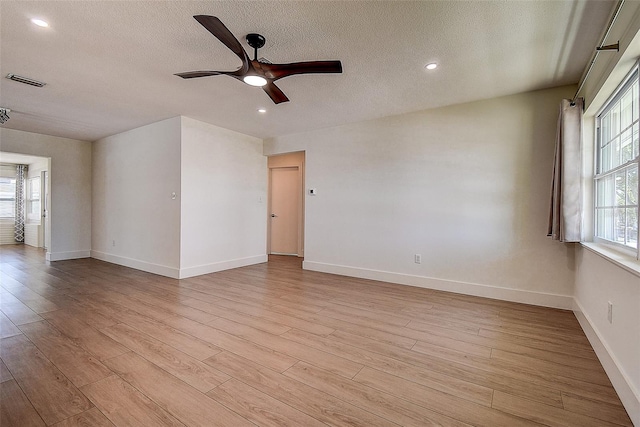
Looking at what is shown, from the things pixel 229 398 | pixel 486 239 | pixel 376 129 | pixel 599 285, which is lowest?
pixel 229 398

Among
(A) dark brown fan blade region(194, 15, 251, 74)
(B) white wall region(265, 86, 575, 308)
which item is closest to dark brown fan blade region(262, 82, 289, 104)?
(A) dark brown fan blade region(194, 15, 251, 74)

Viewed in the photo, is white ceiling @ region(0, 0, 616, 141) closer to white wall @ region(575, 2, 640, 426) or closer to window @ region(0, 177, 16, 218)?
white wall @ region(575, 2, 640, 426)

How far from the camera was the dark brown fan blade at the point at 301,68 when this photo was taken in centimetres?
215

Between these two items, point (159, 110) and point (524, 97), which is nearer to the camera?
point (524, 97)

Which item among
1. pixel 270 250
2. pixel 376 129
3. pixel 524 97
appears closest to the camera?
pixel 524 97

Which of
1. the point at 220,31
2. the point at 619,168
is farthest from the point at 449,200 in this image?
the point at 220,31

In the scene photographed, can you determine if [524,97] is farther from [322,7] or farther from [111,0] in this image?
[111,0]

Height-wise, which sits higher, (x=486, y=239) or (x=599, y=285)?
(x=486, y=239)

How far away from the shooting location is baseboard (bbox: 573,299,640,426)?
148 cm

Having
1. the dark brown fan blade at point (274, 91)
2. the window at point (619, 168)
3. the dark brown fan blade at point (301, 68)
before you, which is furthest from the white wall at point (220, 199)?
the window at point (619, 168)

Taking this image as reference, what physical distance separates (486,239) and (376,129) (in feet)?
7.36

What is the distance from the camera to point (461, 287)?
3.71 meters

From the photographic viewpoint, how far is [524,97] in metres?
3.33

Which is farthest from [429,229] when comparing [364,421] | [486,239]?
[364,421]
